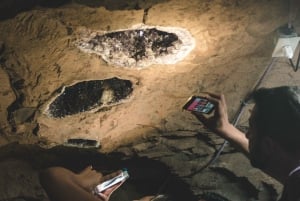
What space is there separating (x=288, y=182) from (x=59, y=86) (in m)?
1.99

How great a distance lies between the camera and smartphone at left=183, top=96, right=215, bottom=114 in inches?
125

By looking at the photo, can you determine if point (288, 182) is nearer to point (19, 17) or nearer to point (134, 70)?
point (134, 70)

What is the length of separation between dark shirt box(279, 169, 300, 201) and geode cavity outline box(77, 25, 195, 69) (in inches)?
60.2

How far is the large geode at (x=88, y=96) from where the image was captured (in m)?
3.40

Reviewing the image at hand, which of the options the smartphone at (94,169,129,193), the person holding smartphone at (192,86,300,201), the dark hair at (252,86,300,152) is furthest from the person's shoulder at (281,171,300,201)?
the smartphone at (94,169,129,193)

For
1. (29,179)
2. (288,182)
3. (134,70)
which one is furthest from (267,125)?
(29,179)

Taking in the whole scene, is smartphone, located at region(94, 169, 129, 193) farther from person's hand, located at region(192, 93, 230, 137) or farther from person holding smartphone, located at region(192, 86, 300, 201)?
person holding smartphone, located at region(192, 86, 300, 201)

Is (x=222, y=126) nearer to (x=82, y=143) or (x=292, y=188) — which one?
(x=292, y=188)

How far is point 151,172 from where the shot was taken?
4.20 metres

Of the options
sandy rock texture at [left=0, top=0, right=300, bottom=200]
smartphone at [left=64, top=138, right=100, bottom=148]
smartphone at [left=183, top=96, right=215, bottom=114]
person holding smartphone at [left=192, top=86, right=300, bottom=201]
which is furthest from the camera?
smartphone at [left=64, top=138, right=100, bottom=148]

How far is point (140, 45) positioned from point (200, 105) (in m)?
0.74

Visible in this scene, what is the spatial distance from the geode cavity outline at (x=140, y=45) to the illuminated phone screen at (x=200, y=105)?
45 centimetres

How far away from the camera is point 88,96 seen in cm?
347

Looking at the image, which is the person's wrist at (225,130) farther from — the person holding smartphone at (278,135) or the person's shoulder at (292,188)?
the person's shoulder at (292,188)
